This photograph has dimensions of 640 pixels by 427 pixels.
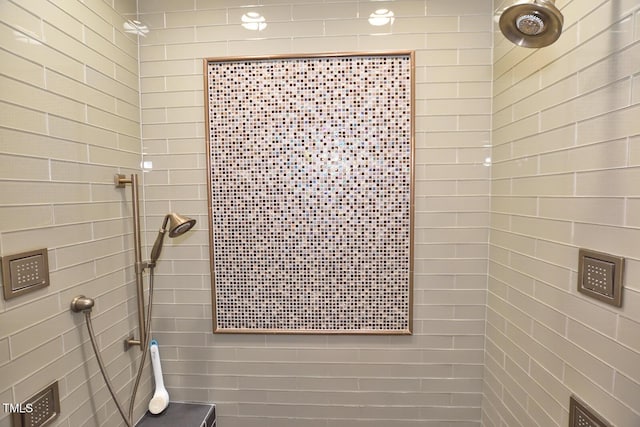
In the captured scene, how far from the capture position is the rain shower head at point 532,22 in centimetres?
77

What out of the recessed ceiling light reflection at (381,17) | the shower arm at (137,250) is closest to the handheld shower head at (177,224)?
the shower arm at (137,250)

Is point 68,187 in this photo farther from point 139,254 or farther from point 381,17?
point 381,17

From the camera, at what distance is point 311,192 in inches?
55.1

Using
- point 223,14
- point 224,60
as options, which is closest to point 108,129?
point 224,60

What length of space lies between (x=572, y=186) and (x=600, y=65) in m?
0.32

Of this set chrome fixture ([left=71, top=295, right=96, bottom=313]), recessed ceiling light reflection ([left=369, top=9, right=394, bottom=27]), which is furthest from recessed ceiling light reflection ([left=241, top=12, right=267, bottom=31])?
chrome fixture ([left=71, top=295, right=96, bottom=313])

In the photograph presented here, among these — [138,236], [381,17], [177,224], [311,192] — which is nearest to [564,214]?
[311,192]

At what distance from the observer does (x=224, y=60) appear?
4.52 feet

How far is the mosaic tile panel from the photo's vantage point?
4.49 ft

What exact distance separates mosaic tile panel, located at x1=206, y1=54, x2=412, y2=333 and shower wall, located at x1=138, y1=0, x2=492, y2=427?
7cm

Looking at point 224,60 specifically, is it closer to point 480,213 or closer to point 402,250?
point 402,250

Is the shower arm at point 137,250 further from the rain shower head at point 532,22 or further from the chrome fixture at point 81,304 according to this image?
the rain shower head at point 532,22

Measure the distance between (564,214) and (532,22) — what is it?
0.55 meters

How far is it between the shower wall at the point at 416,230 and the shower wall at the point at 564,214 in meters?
0.11
